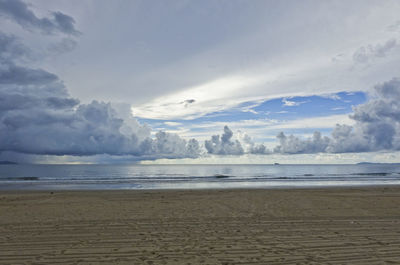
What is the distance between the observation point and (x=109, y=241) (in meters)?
8.45

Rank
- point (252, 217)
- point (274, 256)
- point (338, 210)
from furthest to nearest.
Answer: point (338, 210)
point (252, 217)
point (274, 256)

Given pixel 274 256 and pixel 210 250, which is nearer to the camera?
pixel 274 256

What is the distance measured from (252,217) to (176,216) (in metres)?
3.53

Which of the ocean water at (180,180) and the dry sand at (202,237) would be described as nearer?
the dry sand at (202,237)

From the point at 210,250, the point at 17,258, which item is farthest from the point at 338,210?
the point at 17,258

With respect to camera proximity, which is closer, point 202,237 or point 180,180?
point 202,237

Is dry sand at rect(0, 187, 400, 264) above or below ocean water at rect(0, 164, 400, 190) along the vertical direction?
above

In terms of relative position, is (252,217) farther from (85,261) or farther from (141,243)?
(85,261)

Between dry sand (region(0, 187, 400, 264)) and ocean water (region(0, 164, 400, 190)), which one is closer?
dry sand (region(0, 187, 400, 264))

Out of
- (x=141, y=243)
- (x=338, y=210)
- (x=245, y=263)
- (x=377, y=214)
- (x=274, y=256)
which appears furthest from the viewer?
(x=338, y=210)

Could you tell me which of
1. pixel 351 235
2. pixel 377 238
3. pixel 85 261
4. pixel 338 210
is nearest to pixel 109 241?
pixel 85 261

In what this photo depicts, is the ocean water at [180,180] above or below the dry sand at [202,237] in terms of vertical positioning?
below

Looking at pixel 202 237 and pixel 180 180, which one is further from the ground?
pixel 202 237

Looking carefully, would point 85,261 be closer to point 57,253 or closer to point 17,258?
point 57,253
